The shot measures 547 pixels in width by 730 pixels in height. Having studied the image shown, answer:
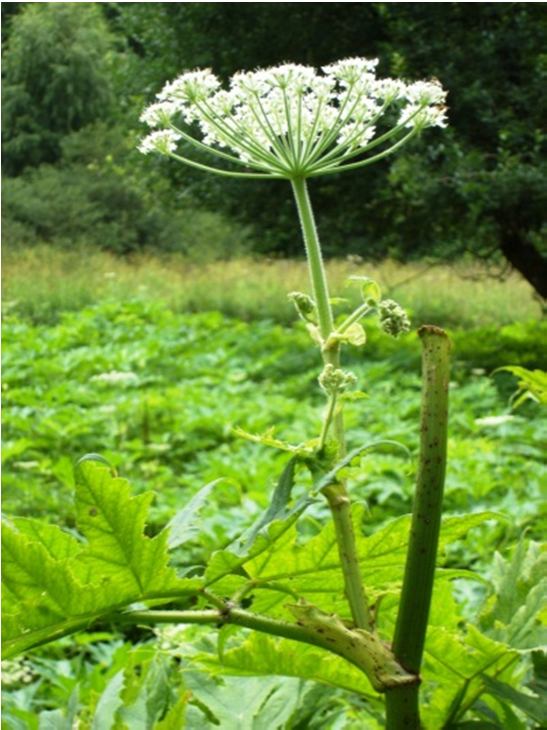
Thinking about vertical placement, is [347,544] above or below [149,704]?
above

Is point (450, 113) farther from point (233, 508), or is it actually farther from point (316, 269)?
point (316, 269)

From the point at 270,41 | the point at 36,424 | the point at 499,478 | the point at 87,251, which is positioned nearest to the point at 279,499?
the point at 499,478

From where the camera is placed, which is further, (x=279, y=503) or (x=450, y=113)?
(x=450, y=113)

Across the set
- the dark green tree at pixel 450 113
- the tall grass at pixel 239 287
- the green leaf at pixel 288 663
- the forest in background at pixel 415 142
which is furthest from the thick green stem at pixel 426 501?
the tall grass at pixel 239 287

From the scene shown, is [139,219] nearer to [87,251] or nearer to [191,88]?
[87,251]

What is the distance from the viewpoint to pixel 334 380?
1.53 feet

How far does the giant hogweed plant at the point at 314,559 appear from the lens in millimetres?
419

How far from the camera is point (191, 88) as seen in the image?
0.57 metres

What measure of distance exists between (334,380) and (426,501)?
3.4 inches

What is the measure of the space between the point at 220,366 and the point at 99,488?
6.13m

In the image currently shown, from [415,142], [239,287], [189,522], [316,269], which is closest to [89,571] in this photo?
[189,522]

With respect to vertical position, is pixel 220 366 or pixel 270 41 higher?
pixel 270 41

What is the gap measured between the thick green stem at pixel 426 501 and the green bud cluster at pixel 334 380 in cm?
8

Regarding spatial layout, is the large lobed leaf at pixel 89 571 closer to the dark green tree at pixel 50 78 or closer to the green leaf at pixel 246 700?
the green leaf at pixel 246 700
